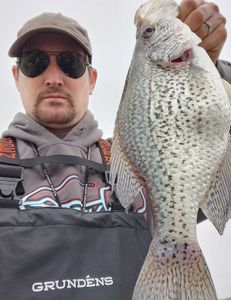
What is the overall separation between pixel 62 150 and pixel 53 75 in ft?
1.84

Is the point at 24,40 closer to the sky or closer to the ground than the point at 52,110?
closer to the sky

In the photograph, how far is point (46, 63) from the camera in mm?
3166

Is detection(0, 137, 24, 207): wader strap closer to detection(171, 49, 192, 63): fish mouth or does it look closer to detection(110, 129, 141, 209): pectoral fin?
detection(110, 129, 141, 209): pectoral fin

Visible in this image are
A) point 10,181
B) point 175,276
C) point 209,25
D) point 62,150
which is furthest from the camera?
point 62,150

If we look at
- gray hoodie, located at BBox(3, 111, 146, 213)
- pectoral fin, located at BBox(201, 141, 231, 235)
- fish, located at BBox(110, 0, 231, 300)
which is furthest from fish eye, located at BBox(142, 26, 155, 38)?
gray hoodie, located at BBox(3, 111, 146, 213)

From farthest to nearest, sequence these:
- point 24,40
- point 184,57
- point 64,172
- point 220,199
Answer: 1. point 24,40
2. point 64,172
3. point 184,57
4. point 220,199

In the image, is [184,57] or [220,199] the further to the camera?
[184,57]

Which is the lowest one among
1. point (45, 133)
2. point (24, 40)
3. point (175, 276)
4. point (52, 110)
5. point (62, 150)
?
point (175, 276)

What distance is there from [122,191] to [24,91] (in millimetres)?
1642

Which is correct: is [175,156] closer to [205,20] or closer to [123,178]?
[123,178]

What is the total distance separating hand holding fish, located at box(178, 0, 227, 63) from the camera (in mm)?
2242

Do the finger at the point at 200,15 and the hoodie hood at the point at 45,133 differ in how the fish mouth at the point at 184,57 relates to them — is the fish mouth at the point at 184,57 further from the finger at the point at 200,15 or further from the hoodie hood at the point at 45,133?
the hoodie hood at the point at 45,133

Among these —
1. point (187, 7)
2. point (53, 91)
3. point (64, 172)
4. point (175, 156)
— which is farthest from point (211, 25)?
point (53, 91)

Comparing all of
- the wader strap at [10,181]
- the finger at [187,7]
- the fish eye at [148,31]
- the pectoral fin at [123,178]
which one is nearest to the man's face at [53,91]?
the wader strap at [10,181]
